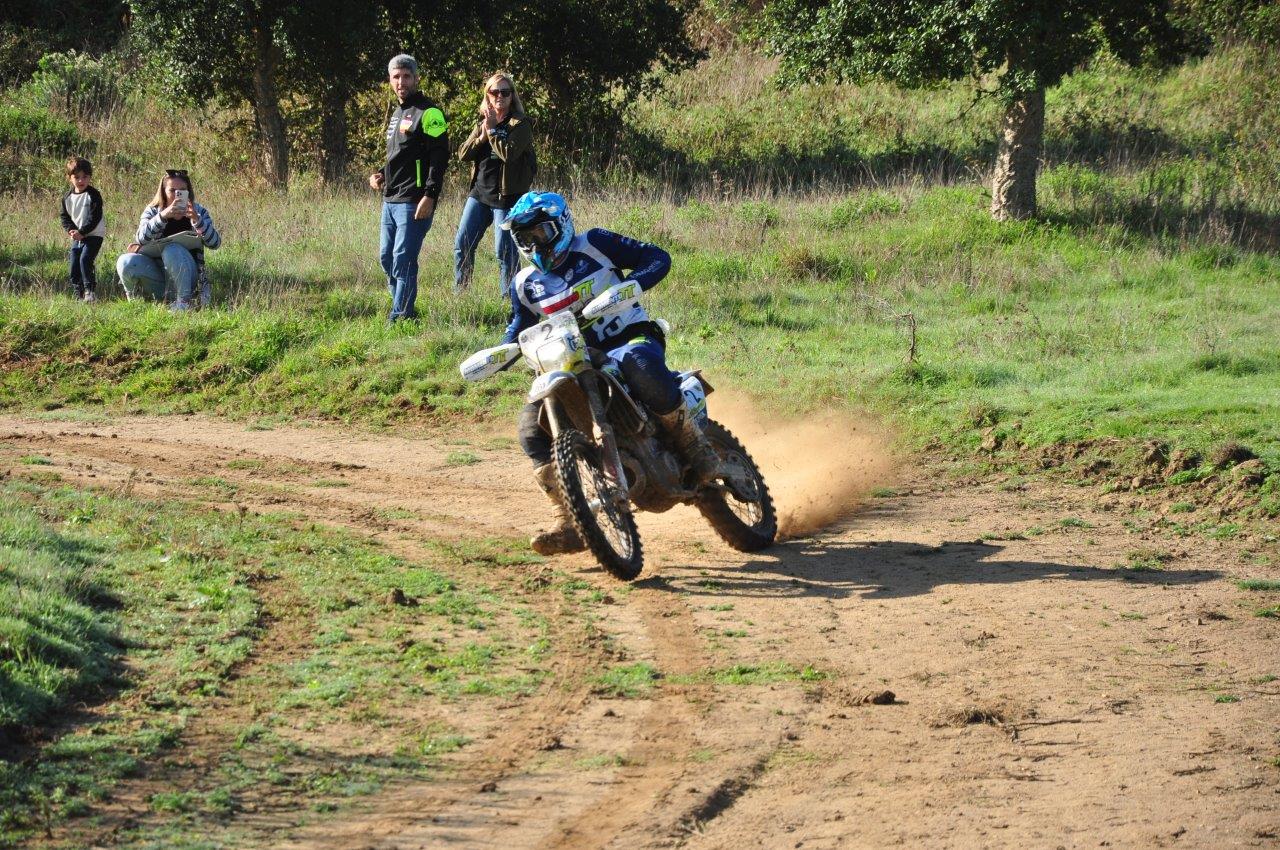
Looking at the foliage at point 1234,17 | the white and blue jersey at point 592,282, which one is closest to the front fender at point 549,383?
the white and blue jersey at point 592,282

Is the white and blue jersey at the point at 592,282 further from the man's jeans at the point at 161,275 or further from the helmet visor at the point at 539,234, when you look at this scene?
the man's jeans at the point at 161,275

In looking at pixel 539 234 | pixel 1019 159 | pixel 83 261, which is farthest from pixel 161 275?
pixel 1019 159

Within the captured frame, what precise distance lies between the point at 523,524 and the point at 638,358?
1756 millimetres

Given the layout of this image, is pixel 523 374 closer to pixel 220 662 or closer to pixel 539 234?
pixel 539 234

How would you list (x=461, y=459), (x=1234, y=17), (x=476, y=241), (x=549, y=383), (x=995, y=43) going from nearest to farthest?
(x=549, y=383)
(x=461, y=459)
(x=476, y=241)
(x=995, y=43)
(x=1234, y=17)

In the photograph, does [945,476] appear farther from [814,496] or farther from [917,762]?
[917,762]

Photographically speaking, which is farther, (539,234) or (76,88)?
(76,88)

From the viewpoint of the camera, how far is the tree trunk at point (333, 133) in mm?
22375

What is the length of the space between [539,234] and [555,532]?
1.72m

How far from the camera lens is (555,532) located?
793 cm

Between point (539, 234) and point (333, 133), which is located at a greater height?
point (333, 133)

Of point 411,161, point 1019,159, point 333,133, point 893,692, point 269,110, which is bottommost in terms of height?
point 893,692

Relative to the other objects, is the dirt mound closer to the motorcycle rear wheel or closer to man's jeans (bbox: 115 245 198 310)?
the motorcycle rear wheel

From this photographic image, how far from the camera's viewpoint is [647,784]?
512 centimetres
